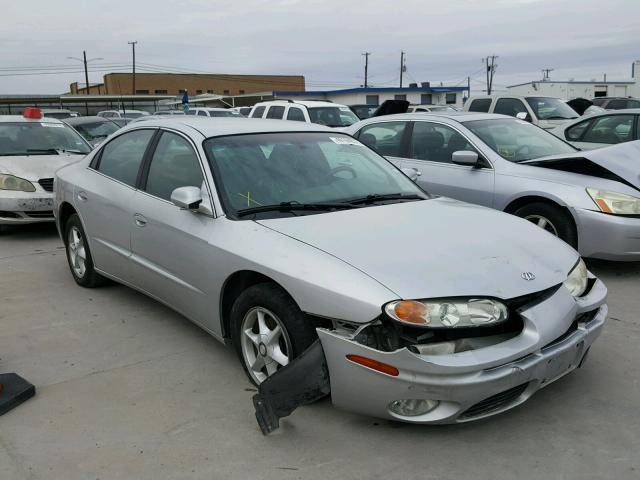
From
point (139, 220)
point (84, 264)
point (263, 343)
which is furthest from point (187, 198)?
point (84, 264)

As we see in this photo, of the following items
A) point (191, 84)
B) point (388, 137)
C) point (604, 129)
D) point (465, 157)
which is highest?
point (191, 84)

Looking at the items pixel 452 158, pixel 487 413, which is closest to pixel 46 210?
pixel 452 158

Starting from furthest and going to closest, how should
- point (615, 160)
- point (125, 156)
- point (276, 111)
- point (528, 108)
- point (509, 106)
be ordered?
point (276, 111)
point (509, 106)
point (528, 108)
point (615, 160)
point (125, 156)

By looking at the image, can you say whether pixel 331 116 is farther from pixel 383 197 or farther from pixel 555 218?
pixel 383 197

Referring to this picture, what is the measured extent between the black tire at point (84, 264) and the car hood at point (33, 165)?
2.48m

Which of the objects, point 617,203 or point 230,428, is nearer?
point 230,428

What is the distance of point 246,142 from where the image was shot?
4051 millimetres

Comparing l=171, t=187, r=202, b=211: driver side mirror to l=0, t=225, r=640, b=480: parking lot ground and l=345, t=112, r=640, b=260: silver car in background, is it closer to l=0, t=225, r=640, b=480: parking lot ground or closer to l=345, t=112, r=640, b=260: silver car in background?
l=0, t=225, r=640, b=480: parking lot ground

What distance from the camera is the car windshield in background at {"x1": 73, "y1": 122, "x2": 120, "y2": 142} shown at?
13.6 m

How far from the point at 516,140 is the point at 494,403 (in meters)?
4.39

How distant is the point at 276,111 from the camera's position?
46.0 feet

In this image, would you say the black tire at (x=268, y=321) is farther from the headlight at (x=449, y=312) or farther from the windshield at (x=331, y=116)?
the windshield at (x=331, y=116)

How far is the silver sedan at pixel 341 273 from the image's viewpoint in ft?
8.77

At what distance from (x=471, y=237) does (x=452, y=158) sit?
307 centimetres
